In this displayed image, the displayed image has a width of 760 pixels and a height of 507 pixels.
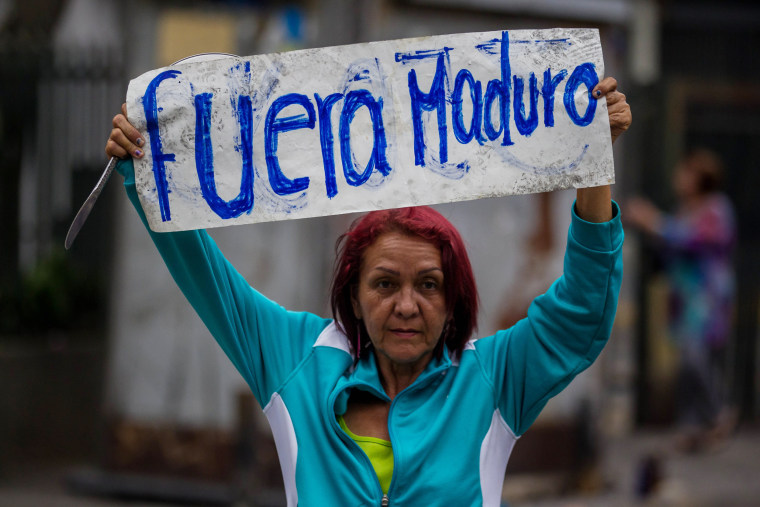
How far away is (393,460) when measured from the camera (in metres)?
2.01

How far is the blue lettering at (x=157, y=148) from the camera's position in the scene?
6.64 ft

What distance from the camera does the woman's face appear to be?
2.07 meters

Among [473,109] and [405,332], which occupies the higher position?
[473,109]

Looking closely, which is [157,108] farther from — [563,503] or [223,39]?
[563,503]

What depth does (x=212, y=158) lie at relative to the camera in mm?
2064

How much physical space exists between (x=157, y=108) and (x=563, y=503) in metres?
4.08

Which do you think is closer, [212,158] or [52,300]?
[212,158]

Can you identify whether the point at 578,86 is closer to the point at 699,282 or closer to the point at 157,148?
the point at 157,148

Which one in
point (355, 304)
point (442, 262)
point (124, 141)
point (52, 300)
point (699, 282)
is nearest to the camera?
point (124, 141)

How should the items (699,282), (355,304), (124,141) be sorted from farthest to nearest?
(699,282) → (355,304) → (124,141)

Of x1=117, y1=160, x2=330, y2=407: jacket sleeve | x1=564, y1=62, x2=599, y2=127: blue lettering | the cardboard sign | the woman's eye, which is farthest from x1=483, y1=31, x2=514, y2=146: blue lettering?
x1=117, y1=160, x2=330, y2=407: jacket sleeve

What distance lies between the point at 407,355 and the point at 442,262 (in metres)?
0.23

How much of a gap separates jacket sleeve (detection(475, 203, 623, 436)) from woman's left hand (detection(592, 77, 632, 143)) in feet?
0.57

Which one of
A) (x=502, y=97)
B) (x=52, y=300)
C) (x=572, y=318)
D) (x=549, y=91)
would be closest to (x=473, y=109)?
(x=502, y=97)
